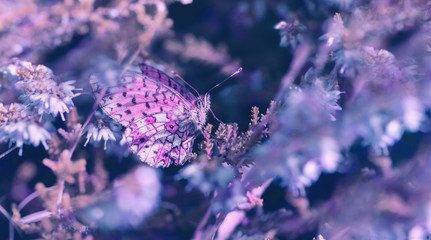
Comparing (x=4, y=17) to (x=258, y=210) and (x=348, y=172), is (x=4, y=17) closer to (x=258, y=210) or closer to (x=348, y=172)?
(x=258, y=210)

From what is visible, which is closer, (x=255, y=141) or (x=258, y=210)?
(x=255, y=141)

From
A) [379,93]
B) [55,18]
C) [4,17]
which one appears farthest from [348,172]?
[4,17]

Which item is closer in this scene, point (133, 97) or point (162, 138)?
point (133, 97)

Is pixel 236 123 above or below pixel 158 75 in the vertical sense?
below

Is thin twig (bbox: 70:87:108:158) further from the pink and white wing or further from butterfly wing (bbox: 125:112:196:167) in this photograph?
butterfly wing (bbox: 125:112:196:167)

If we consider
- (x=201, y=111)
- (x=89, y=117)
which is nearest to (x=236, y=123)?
(x=201, y=111)

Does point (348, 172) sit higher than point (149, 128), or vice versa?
point (149, 128)

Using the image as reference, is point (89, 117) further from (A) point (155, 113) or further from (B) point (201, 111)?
(B) point (201, 111)

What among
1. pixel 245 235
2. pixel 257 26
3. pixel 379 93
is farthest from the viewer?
pixel 257 26
